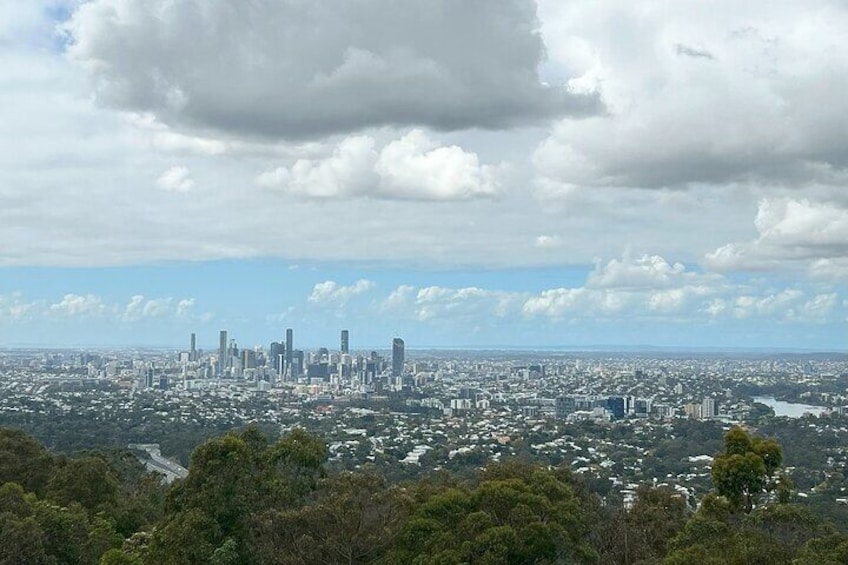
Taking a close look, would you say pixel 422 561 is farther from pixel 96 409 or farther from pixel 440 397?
pixel 440 397

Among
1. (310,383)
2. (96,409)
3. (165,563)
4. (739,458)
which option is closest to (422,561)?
(165,563)

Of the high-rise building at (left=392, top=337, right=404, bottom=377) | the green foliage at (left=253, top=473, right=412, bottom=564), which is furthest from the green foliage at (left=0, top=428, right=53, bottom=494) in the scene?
the high-rise building at (left=392, top=337, right=404, bottom=377)

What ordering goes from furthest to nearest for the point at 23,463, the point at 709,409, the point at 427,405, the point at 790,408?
the point at 427,405 → the point at 790,408 → the point at 709,409 → the point at 23,463

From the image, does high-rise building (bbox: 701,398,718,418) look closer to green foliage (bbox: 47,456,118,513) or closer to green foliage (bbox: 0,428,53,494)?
green foliage (bbox: 0,428,53,494)

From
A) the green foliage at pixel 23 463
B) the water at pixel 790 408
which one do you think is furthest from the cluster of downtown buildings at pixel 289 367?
Result: the green foliage at pixel 23 463

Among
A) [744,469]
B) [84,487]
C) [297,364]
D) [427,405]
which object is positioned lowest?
[427,405]

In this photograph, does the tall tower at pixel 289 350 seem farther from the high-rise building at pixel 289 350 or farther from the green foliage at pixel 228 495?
the green foliage at pixel 228 495

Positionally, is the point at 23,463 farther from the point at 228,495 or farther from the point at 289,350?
the point at 289,350

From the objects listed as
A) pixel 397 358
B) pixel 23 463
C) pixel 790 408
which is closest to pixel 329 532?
pixel 23 463
